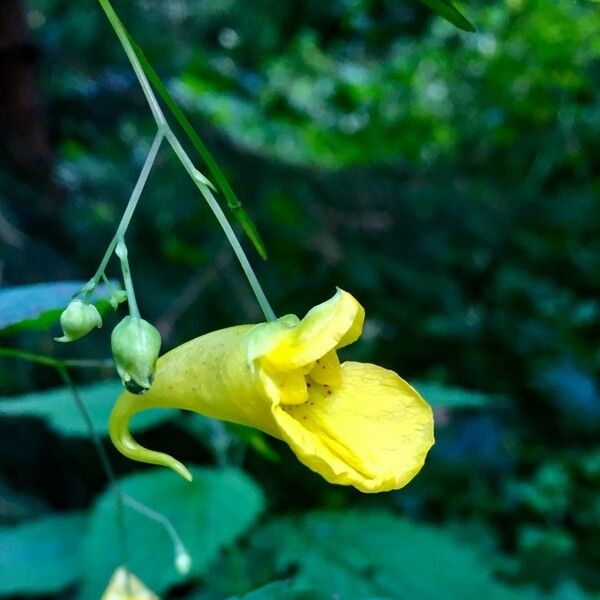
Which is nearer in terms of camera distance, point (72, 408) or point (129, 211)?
point (129, 211)

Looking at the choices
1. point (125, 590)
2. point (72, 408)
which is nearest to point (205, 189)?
point (125, 590)

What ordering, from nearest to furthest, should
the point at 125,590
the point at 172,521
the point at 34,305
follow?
1. the point at 34,305
2. the point at 125,590
3. the point at 172,521

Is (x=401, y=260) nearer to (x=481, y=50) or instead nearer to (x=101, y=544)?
(x=101, y=544)

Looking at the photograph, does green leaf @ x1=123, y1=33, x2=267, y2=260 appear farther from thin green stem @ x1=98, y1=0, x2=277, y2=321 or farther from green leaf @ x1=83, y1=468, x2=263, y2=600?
green leaf @ x1=83, y1=468, x2=263, y2=600

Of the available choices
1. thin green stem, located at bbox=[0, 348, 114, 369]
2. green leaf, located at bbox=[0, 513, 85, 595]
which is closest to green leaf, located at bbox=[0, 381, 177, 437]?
green leaf, located at bbox=[0, 513, 85, 595]

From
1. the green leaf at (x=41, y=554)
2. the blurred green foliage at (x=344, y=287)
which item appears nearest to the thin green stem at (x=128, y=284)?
the blurred green foliage at (x=344, y=287)

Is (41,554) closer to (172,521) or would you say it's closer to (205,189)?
(172,521)

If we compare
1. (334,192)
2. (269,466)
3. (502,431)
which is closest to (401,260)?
(334,192)
